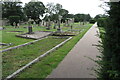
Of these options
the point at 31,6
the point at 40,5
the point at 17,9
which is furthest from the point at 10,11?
the point at 40,5

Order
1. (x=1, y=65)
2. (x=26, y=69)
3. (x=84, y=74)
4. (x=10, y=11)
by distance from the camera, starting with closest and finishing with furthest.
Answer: (x=84, y=74)
(x=26, y=69)
(x=1, y=65)
(x=10, y=11)

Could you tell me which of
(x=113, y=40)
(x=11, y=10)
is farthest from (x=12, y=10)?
(x=113, y=40)

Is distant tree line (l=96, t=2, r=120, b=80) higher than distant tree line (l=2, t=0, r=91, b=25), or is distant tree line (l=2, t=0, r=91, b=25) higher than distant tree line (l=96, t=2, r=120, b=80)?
distant tree line (l=2, t=0, r=91, b=25)

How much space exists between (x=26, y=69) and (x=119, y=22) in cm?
386

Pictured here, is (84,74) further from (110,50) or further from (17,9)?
(17,9)

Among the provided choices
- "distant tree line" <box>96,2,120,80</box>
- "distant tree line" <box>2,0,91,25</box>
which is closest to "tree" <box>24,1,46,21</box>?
"distant tree line" <box>2,0,91,25</box>

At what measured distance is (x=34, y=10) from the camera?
4762 cm

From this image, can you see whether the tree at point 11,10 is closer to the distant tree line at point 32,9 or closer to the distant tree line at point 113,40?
the distant tree line at point 32,9

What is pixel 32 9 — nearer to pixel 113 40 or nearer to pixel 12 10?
pixel 12 10

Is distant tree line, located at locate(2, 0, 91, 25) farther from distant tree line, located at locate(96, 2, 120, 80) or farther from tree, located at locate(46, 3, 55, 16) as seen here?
distant tree line, located at locate(96, 2, 120, 80)

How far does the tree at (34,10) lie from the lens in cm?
4725

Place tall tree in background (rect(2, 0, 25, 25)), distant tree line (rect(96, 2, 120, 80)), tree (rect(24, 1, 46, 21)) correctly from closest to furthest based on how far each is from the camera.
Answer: distant tree line (rect(96, 2, 120, 80)) < tall tree in background (rect(2, 0, 25, 25)) < tree (rect(24, 1, 46, 21))

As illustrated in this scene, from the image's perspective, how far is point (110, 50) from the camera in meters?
2.34

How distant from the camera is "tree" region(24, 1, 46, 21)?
47250 millimetres
